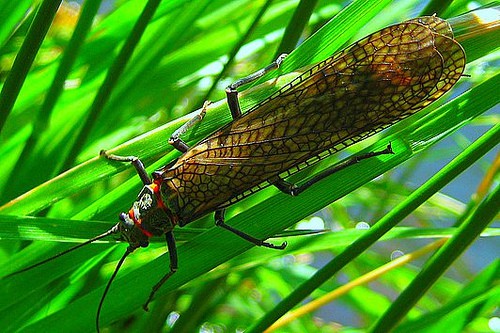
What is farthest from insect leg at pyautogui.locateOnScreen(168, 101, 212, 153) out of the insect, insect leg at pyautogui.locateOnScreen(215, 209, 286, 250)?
insect leg at pyautogui.locateOnScreen(215, 209, 286, 250)

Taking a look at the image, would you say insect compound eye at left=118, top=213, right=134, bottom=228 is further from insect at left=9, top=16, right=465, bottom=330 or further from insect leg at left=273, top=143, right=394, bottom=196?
insect leg at left=273, top=143, right=394, bottom=196

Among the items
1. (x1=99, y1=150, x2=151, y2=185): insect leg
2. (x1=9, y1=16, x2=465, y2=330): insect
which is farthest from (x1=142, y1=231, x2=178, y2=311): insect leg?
(x1=99, y1=150, x2=151, y2=185): insect leg

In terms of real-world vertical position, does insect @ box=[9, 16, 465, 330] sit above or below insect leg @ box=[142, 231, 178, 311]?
above

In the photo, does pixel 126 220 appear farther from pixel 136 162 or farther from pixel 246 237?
pixel 246 237

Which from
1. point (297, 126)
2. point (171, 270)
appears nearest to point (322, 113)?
point (297, 126)

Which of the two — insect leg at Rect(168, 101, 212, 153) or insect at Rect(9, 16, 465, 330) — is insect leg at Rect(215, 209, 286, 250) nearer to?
insect at Rect(9, 16, 465, 330)

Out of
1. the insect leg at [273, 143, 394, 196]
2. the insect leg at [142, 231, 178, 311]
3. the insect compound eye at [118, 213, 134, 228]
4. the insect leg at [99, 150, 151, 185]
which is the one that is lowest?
the insect leg at [142, 231, 178, 311]

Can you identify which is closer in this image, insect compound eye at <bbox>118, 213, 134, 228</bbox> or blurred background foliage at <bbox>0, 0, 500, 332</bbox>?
blurred background foliage at <bbox>0, 0, 500, 332</bbox>

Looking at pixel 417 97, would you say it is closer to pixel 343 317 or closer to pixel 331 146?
pixel 331 146

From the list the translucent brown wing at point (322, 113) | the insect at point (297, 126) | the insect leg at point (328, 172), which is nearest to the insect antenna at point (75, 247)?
the insect at point (297, 126)
